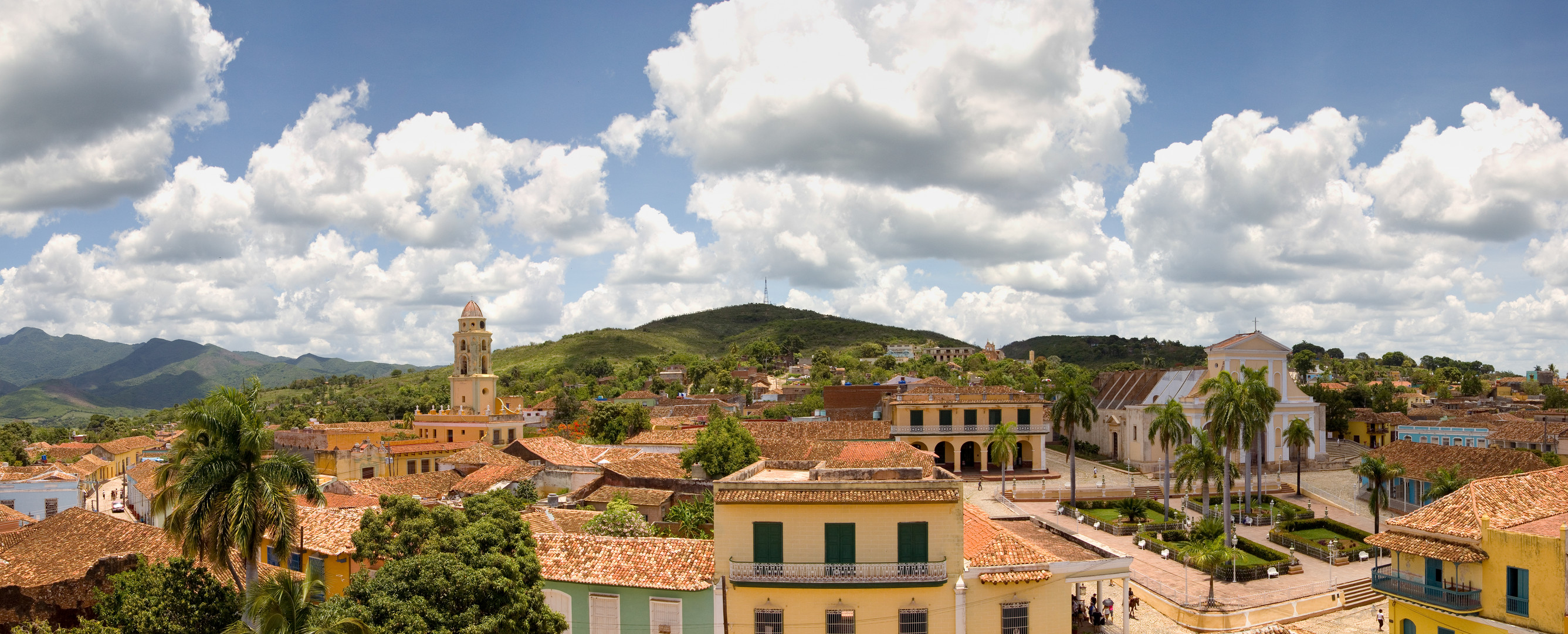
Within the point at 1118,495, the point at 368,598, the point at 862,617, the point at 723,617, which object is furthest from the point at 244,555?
the point at 1118,495

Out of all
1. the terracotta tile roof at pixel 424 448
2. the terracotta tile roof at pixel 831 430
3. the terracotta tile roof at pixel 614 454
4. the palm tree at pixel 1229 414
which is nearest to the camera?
the palm tree at pixel 1229 414

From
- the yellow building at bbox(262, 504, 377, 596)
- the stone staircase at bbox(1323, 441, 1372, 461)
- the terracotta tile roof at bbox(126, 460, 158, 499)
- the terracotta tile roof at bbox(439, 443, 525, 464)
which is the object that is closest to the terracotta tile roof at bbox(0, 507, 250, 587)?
the yellow building at bbox(262, 504, 377, 596)

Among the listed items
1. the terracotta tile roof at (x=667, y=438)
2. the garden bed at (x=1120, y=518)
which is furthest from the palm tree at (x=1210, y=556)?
the terracotta tile roof at (x=667, y=438)

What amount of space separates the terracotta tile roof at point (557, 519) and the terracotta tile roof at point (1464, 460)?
34112 millimetres

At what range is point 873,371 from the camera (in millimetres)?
120750

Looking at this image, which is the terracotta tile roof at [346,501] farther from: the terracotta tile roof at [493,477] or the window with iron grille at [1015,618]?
the window with iron grille at [1015,618]

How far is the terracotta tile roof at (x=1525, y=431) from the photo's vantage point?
167 ft

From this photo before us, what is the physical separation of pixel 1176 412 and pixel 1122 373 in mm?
27375

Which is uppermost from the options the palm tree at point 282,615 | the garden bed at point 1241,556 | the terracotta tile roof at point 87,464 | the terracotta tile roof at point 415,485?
the palm tree at point 282,615

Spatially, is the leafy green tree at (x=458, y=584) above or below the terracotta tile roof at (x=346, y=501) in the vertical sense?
above

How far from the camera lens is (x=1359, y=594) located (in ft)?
94.6

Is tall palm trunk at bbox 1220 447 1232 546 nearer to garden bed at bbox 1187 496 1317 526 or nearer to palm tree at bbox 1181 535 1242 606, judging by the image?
palm tree at bbox 1181 535 1242 606

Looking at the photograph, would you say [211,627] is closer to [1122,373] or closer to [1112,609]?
[1112,609]

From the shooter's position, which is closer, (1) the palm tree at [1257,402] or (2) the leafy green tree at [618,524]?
(2) the leafy green tree at [618,524]
